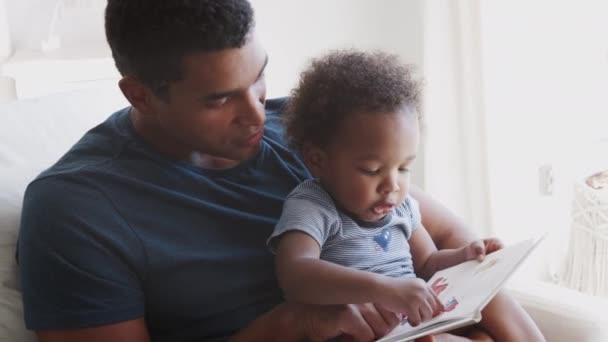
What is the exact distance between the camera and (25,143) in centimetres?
138

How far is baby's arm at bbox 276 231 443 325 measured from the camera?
103 centimetres

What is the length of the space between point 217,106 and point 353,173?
0.24 metres

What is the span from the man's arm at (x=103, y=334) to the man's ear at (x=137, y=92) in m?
0.34

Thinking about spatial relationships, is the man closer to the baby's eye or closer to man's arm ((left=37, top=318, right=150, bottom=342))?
man's arm ((left=37, top=318, right=150, bottom=342))

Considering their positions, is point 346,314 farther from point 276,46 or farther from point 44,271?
point 276,46

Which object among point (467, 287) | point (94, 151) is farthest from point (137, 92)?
point (467, 287)

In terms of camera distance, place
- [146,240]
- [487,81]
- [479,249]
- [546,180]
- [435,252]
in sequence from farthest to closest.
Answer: [546,180] → [487,81] → [435,252] → [479,249] → [146,240]

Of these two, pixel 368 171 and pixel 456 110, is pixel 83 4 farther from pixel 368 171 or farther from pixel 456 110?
pixel 368 171

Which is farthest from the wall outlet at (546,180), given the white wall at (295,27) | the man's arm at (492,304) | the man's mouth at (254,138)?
the man's mouth at (254,138)

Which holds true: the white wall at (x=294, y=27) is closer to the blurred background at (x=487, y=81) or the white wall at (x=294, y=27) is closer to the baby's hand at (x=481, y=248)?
the blurred background at (x=487, y=81)

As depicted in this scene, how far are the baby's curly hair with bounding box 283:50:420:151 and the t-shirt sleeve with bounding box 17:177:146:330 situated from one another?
0.34m

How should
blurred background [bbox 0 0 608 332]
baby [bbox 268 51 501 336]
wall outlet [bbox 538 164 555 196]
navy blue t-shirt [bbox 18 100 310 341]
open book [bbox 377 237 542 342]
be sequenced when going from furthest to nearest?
wall outlet [bbox 538 164 555 196] < blurred background [bbox 0 0 608 332] < baby [bbox 268 51 501 336] < navy blue t-shirt [bbox 18 100 310 341] < open book [bbox 377 237 542 342]

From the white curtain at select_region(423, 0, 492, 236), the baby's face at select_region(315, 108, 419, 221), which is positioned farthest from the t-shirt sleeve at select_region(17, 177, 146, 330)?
the white curtain at select_region(423, 0, 492, 236)

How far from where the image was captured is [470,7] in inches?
85.5
